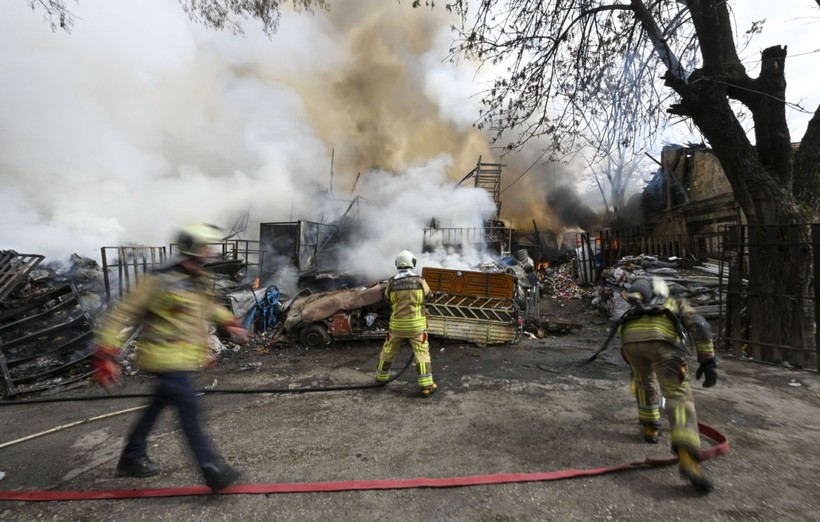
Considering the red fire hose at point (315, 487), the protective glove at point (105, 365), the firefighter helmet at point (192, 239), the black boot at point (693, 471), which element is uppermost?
the firefighter helmet at point (192, 239)

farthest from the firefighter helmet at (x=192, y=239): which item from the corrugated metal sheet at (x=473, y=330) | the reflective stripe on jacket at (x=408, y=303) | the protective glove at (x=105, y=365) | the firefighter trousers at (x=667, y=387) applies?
the corrugated metal sheet at (x=473, y=330)

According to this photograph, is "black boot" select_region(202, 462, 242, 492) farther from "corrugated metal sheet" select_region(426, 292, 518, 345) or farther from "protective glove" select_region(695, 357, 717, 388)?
"corrugated metal sheet" select_region(426, 292, 518, 345)

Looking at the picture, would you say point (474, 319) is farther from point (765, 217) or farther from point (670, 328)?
point (765, 217)

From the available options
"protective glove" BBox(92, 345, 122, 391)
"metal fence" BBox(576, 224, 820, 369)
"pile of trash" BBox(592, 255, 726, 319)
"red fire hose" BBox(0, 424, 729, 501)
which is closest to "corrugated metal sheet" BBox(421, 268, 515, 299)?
"pile of trash" BBox(592, 255, 726, 319)

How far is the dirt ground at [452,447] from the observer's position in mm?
2191

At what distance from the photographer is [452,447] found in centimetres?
291

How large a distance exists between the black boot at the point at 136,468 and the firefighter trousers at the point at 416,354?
2256mm

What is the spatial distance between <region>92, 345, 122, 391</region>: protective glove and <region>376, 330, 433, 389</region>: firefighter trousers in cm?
252

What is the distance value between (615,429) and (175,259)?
3582mm

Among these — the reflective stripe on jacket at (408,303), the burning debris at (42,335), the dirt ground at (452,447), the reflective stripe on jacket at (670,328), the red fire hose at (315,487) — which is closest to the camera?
the dirt ground at (452,447)

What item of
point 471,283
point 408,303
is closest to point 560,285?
point 471,283

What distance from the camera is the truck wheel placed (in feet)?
21.4

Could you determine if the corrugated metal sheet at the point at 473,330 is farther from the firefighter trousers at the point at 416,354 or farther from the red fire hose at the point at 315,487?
the red fire hose at the point at 315,487

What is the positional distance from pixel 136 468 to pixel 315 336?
13.1 feet
